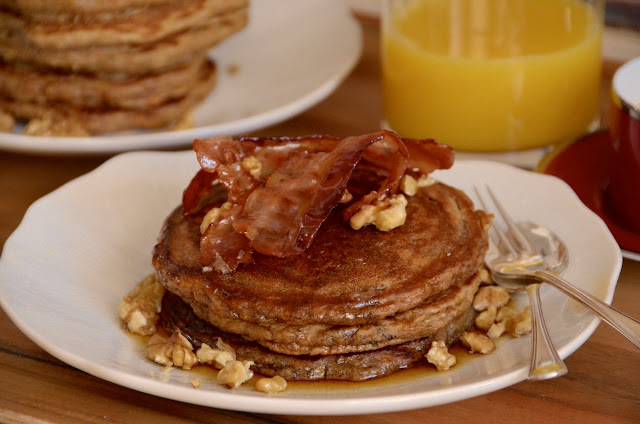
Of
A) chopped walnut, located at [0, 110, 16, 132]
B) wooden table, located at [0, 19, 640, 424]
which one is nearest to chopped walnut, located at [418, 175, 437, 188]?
wooden table, located at [0, 19, 640, 424]

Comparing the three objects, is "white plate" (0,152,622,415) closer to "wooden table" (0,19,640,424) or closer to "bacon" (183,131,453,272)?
"wooden table" (0,19,640,424)

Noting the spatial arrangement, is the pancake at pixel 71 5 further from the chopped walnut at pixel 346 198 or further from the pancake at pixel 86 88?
the chopped walnut at pixel 346 198

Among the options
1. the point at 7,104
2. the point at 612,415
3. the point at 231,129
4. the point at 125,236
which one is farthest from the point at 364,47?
the point at 612,415

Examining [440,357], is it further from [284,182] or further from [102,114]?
[102,114]

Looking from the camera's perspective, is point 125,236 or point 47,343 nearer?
point 47,343

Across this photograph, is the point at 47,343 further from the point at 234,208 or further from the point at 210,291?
the point at 234,208

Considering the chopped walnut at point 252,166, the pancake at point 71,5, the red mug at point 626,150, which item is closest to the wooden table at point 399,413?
the red mug at point 626,150

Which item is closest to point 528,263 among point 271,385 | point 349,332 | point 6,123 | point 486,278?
point 486,278
